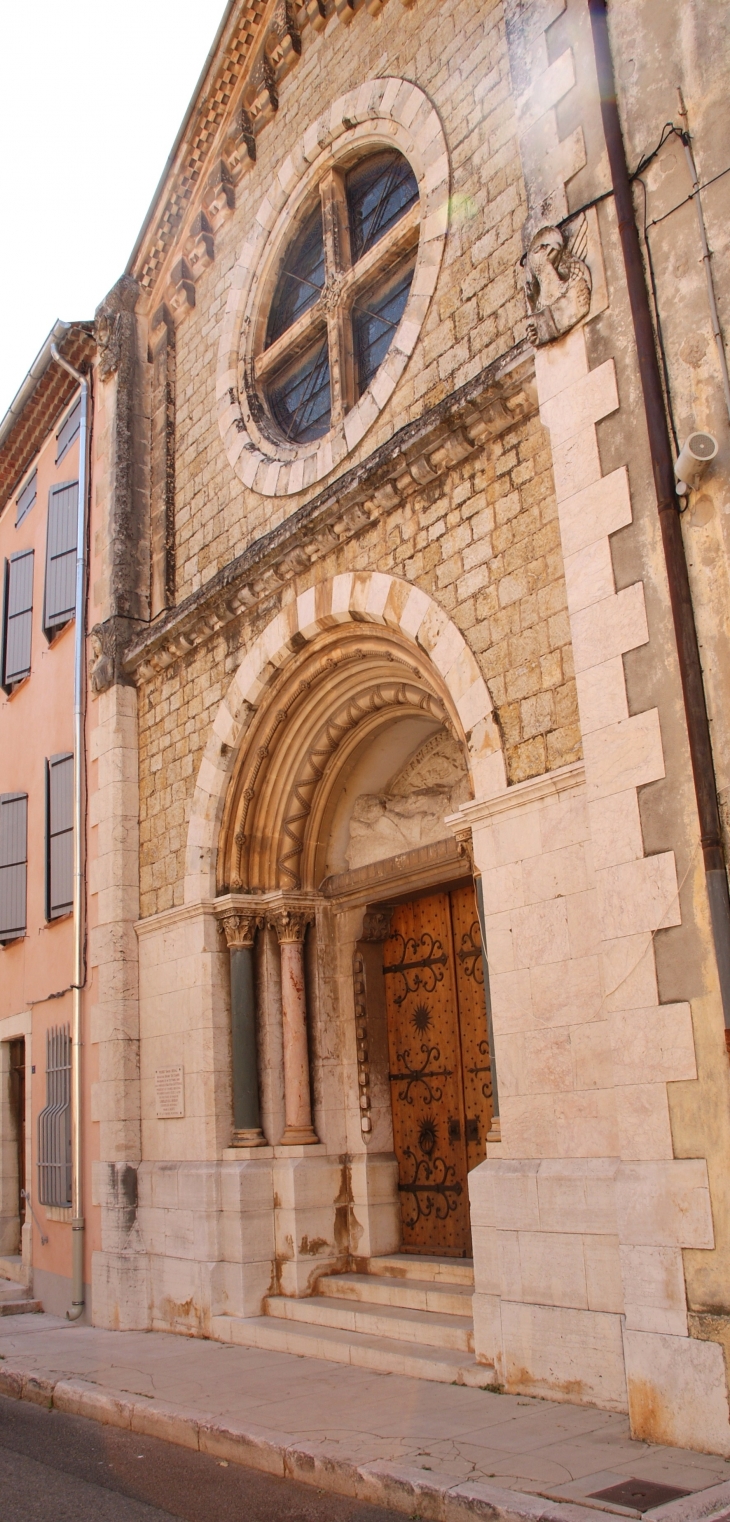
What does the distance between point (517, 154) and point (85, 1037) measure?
6.78 meters

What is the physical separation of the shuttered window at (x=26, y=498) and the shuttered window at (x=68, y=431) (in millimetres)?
924

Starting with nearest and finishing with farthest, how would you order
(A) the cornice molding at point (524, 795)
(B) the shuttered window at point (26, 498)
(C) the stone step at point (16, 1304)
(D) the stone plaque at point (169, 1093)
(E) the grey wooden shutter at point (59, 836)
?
(A) the cornice molding at point (524, 795) < (D) the stone plaque at point (169, 1093) < (C) the stone step at point (16, 1304) < (E) the grey wooden shutter at point (59, 836) < (B) the shuttered window at point (26, 498)

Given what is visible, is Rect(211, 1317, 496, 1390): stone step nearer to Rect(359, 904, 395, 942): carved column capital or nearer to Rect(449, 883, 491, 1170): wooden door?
Rect(449, 883, 491, 1170): wooden door

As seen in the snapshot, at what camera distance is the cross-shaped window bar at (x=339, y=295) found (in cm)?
782

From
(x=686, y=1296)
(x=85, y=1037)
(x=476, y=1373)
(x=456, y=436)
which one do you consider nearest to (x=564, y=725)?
(x=456, y=436)

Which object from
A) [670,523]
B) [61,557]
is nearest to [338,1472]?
[670,523]

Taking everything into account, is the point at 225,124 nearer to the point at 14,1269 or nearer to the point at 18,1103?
the point at 18,1103

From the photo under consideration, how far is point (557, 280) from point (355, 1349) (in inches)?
209

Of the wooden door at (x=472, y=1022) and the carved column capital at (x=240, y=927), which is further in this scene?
the carved column capital at (x=240, y=927)

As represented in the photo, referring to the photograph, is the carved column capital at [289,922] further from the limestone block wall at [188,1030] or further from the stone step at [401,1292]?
the stone step at [401,1292]

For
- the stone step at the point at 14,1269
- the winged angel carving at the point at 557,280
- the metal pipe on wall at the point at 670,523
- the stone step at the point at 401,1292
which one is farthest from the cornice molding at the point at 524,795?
the stone step at the point at 14,1269

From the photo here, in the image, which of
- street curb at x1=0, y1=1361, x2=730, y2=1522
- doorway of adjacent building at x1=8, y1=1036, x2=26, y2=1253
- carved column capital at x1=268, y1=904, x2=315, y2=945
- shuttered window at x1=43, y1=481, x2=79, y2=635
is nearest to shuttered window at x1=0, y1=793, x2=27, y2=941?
doorway of adjacent building at x1=8, y1=1036, x2=26, y2=1253

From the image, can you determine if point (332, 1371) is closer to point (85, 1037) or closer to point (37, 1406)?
point (37, 1406)

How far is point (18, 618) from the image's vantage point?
486 inches
